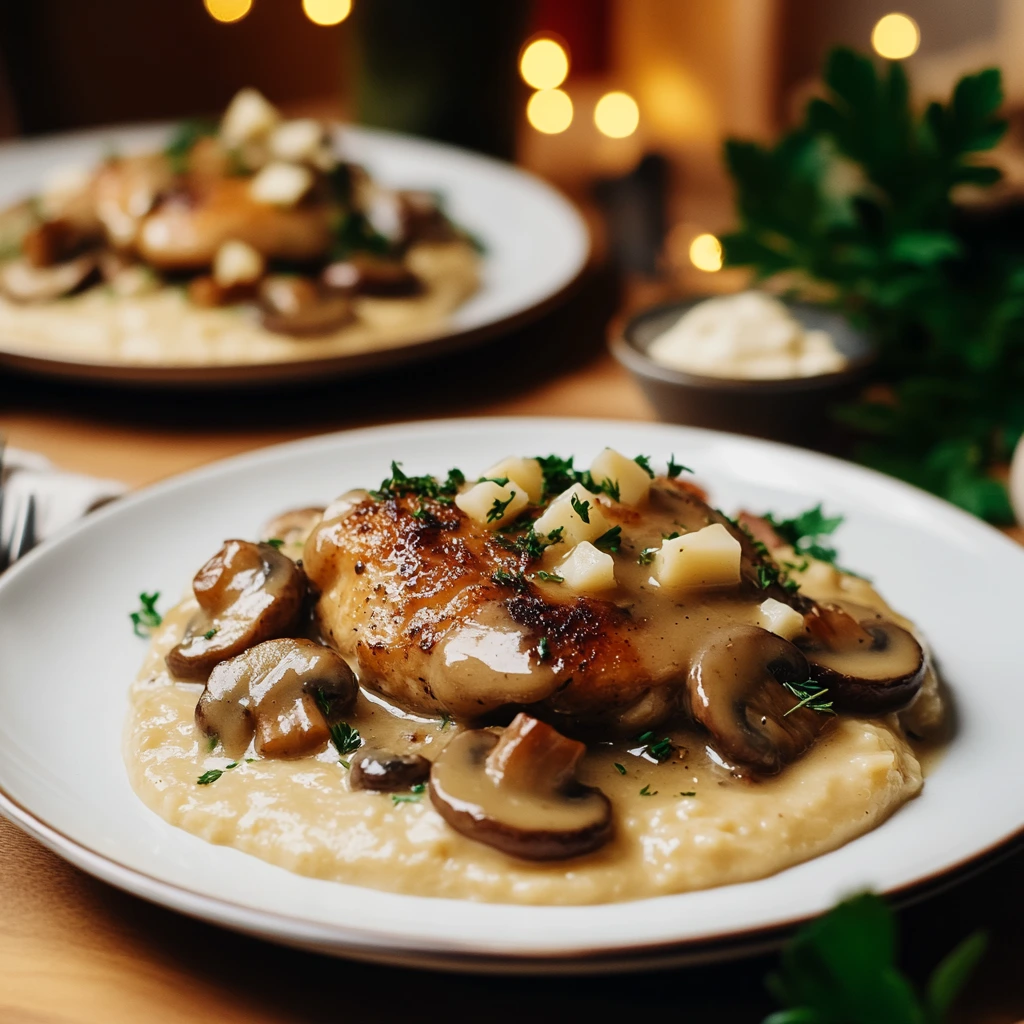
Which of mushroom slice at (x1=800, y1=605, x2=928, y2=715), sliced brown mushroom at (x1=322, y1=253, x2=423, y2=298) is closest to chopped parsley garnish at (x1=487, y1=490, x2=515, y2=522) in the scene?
mushroom slice at (x1=800, y1=605, x2=928, y2=715)

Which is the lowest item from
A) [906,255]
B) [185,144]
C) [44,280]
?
[44,280]

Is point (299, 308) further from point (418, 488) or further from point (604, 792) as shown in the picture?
point (604, 792)

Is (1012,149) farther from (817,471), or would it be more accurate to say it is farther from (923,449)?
(817,471)

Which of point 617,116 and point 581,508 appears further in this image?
point 617,116

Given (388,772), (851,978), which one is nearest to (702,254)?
(388,772)

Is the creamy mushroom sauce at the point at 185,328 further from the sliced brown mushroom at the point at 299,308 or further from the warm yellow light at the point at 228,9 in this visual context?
the warm yellow light at the point at 228,9

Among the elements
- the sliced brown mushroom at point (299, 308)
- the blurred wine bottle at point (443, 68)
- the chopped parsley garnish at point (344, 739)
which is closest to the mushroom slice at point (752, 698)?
the chopped parsley garnish at point (344, 739)

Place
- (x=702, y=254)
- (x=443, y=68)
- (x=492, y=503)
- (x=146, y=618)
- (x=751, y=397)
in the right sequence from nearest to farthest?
(x=492, y=503), (x=146, y=618), (x=751, y=397), (x=702, y=254), (x=443, y=68)

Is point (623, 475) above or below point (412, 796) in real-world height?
above

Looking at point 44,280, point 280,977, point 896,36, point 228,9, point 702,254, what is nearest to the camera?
point 280,977
